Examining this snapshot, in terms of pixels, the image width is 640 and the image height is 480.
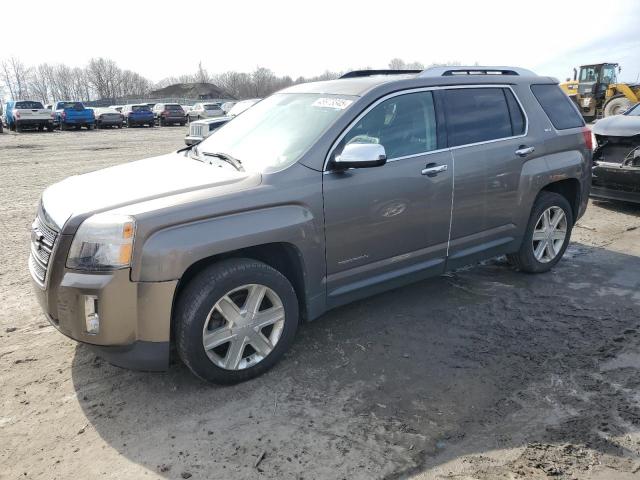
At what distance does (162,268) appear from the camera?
2.85 m

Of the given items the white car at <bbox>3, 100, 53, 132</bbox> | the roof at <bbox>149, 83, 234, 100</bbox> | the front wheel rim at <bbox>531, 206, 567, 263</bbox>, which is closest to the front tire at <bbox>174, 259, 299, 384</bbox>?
the front wheel rim at <bbox>531, 206, 567, 263</bbox>

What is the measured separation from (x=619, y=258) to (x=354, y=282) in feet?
11.7

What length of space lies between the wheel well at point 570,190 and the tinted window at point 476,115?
3.36 ft

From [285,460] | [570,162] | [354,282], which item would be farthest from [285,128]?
[570,162]

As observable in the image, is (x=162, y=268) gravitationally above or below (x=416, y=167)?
below

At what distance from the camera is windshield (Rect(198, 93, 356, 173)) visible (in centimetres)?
357

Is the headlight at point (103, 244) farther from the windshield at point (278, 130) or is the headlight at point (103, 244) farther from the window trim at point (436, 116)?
the window trim at point (436, 116)

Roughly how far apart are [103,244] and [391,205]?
194 centimetres

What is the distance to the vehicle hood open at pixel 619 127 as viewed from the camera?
7.38 metres

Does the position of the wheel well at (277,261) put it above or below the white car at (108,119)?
below

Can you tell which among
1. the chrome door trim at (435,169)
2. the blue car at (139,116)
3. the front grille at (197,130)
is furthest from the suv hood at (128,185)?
the blue car at (139,116)

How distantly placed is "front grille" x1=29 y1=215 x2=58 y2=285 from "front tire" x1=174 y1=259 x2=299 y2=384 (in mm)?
819

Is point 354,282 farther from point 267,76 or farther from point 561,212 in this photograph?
point 267,76

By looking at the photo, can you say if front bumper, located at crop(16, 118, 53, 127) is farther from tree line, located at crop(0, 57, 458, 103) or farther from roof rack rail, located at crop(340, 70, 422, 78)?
tree line, located at crop(0, 57, 458, 103)
